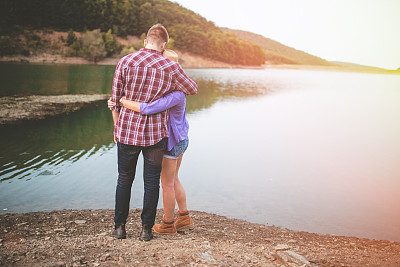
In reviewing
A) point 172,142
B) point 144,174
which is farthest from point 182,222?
point 172,142

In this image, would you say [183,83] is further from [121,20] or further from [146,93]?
[121,20]

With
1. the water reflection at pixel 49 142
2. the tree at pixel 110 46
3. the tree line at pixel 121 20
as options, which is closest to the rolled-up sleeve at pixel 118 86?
the water reflection at pixel 49 142

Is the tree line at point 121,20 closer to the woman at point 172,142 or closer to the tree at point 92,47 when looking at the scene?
the tree at point 92,47

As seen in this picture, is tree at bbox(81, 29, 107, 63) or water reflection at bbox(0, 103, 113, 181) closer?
water reflection at bbox(0, 103, 113, 181)

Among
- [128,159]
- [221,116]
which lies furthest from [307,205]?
[221,116]

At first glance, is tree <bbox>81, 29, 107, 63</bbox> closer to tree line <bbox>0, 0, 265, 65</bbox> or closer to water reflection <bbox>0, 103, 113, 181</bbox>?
tree line <bbox>0, 0, 265, 65</bbox>

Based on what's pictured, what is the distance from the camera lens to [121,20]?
9650 cm

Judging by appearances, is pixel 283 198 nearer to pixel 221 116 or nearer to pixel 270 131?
pixel 270 131

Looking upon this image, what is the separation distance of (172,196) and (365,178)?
25.0 feet

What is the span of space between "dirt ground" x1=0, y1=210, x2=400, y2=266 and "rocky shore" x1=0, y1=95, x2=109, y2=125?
9.20 m

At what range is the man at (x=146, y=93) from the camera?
3230 mm

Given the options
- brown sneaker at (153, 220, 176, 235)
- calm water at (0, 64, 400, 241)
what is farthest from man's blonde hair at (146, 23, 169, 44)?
calm water at (0, 64, 400, 241)

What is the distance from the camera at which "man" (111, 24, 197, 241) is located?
3230 mm

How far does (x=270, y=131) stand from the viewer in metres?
16.2
